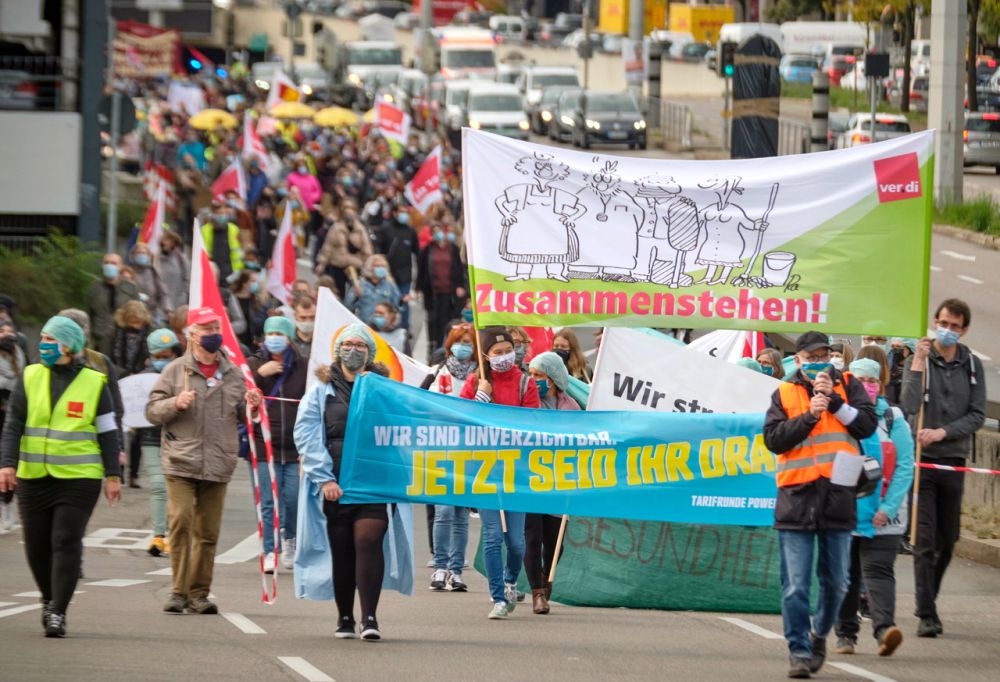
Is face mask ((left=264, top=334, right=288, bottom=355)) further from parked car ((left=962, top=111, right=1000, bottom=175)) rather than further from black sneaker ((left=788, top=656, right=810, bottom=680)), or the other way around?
parked car ((left=962, top=111, right=1000, bottom=175))

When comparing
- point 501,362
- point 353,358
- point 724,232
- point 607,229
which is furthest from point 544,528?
point 353,358

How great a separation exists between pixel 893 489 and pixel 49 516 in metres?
4.44

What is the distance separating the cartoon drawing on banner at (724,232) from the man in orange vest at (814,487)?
2.21 m

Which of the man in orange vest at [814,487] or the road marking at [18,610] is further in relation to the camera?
the road marking at [18,610]

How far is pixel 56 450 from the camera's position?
10625 millimetres

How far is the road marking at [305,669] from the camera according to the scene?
916 cm

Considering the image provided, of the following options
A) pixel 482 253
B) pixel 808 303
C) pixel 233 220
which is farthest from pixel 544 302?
pixel 233 220

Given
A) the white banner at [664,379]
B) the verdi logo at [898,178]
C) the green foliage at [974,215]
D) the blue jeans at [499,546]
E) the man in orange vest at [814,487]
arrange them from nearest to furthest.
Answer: the man in orange vest at [814,487] < the blue jeans at [499,546] < the verdi logo at [898,178] < the white banner at [664,379] < the green foliage at [974,215]

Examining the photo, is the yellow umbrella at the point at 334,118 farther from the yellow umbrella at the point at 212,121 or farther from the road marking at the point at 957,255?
the road marking at the point at 957,255

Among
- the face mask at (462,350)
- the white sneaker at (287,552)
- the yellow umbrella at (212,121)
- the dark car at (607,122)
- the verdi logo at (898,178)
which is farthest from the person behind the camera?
the dark car at (607,122)

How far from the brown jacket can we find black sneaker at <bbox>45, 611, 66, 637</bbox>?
1.25 m

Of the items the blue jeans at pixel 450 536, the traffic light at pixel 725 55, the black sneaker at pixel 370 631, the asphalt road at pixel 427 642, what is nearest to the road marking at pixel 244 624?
the asphalt road at pixel 427 642

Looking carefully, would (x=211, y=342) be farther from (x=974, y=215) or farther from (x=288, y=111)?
(x=288, y=111)

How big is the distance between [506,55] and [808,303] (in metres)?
74.4
